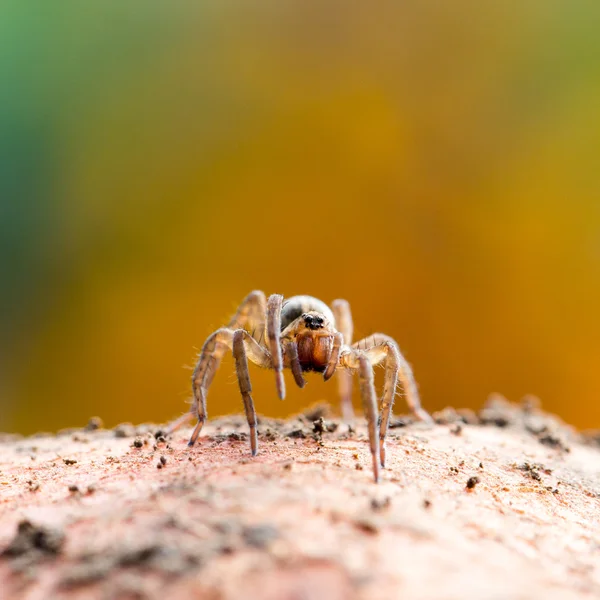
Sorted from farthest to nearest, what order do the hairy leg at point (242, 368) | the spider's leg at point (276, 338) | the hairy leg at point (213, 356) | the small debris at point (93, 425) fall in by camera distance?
1. the small debris at point (93, 425)
2. the hairy leg at point (213, 356)
3. the hairy leg at point (242, 368)
4. the spider's leg at point (276, 338)

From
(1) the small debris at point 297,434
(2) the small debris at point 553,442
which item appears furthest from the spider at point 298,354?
(2) the small debris at point 553,442

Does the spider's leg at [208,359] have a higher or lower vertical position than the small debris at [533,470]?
higher

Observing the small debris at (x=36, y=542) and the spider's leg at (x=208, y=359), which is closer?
the small debris at (x=36, y=542)

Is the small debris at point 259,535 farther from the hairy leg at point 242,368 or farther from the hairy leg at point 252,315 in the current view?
the hairy leg at point 252,315

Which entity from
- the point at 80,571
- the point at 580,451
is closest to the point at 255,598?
the point at 80,571

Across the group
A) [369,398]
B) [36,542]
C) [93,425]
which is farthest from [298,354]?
[93,425]

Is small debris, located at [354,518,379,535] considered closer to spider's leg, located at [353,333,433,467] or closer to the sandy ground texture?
the sandy ground texture
